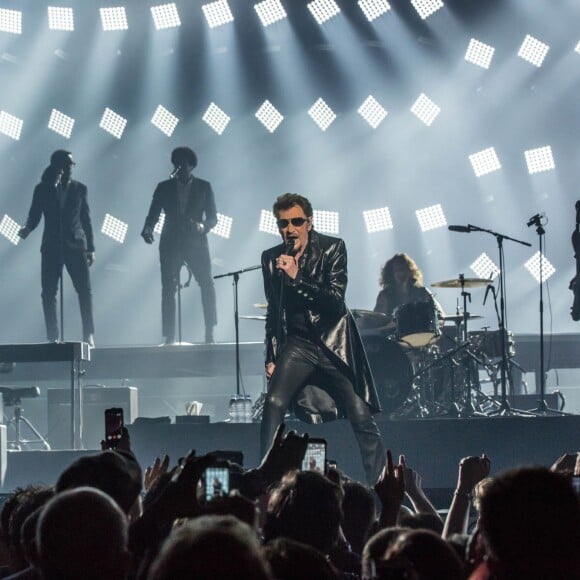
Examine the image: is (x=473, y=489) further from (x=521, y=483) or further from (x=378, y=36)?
(x=378, y=36)

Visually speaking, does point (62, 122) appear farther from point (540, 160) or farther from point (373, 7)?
point (540, 160)

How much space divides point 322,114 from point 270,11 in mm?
1809

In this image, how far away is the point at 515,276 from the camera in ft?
59.3

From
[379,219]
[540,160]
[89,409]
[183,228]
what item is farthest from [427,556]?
[379,219]

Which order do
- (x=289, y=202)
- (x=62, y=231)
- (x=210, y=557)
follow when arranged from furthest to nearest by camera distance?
1. (x=62, y=231)
2. (x=289, y=202)
3. (x=210, y=557)

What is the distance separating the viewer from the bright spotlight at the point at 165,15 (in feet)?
55.1

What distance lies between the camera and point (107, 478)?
109 inches

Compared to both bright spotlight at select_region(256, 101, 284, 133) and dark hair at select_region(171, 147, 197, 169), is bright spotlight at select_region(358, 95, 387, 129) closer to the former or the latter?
bright spotlight at select_region(256, 101, 284, 133)

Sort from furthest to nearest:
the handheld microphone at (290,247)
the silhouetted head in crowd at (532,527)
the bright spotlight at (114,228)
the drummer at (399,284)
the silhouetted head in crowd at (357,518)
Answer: the bright spotlight at (114,228)
the drummer at (399,284)
the handheld microphone at (290,247)
the silhouetted head in crowd at (357,518)
the silhouetted head in crowd at (532,527)

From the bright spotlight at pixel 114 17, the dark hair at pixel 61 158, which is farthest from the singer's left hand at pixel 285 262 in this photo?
the bright spotlight at pixel 114 17

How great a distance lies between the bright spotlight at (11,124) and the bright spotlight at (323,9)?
5.12m

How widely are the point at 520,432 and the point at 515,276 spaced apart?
989cm

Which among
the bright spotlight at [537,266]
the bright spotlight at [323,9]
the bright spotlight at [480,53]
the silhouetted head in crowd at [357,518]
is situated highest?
the bright spotlight at [323,9]

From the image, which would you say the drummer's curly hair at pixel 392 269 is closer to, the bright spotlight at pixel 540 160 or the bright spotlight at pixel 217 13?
the bright spotlight at pixel 540 160
